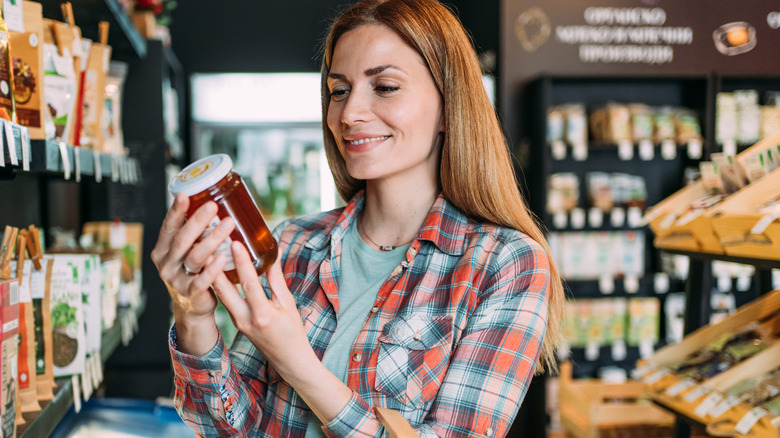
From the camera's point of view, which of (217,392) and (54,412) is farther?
(54,412)

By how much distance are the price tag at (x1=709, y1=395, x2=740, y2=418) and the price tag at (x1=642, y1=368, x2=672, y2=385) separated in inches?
11.1

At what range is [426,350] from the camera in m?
1.26

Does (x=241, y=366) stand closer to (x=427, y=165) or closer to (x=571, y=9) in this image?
(x=427, y=165)

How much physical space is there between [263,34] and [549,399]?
379 centimetres

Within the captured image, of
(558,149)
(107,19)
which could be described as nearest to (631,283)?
(558,149)

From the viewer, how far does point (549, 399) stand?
3.90 meters

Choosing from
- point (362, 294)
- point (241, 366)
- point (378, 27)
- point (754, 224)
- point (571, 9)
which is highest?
point (571, 9)

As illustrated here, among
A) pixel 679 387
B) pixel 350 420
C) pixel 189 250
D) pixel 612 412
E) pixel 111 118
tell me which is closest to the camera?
pixel 189 250

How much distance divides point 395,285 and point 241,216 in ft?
1.51

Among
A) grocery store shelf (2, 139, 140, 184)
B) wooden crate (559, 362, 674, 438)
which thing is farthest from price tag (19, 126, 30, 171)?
wooden crate (559, 362, 674, 438)

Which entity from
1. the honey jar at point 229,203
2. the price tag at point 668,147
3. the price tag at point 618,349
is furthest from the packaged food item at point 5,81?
the price tag at point 618,349

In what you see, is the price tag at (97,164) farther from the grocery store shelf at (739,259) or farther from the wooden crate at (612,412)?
the wooden crate at (612,412)

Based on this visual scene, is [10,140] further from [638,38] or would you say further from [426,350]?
[638,38]

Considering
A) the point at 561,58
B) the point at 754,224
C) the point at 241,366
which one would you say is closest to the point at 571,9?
the point at 561,58
